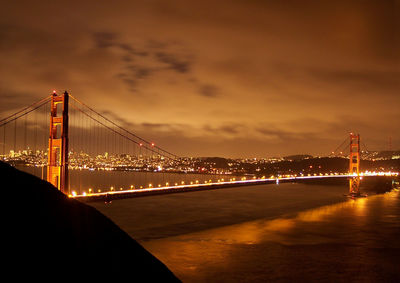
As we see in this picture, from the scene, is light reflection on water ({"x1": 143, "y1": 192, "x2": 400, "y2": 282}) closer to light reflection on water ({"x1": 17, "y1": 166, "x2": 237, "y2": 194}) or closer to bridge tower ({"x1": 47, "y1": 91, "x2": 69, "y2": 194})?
bridge tower ({"x1": 47, "y1": 91, "x2": 69, "y2": 194})

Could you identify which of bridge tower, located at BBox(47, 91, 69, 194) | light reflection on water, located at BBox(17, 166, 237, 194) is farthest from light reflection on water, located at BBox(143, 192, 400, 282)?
light reflection on water, located at BBox(17, 166, 237, 194)

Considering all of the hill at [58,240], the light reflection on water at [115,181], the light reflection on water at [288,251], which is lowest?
the light reflection on water at [288,251]

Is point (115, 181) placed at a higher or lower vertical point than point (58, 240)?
lower

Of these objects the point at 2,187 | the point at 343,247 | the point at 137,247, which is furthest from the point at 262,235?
the point at 2,187

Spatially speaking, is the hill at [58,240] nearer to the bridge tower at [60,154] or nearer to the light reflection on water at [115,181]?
the bridge tower at [60,154]

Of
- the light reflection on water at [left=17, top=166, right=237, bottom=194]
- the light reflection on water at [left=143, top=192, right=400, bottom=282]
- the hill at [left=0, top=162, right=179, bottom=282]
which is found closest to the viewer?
the hill at [left=0, top=162, right=179, bottom=282]

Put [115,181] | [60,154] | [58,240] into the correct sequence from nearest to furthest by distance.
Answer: [58,240], [60,154], [115,181]

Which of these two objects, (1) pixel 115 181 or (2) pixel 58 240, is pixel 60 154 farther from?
(1) pixel 115 181

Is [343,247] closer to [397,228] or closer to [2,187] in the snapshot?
[397,228]

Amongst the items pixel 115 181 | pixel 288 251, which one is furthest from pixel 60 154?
pixel 115 181

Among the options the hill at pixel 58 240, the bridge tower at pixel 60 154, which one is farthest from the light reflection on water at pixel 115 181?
the hill at pixel 58 240

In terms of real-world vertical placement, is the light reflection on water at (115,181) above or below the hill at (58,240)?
below

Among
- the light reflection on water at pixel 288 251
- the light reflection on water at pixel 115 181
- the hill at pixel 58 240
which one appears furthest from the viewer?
the light reflection on water at pixel 115 181
